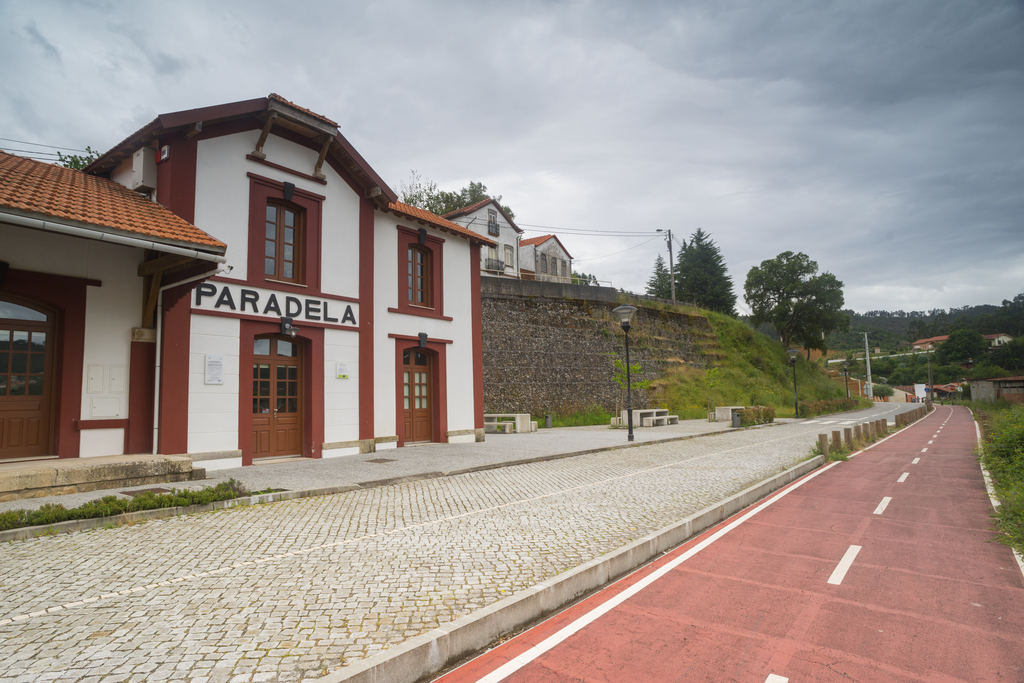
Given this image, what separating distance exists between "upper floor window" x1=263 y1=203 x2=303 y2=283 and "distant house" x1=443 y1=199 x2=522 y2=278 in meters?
24.5

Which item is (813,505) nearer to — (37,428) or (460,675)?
(460,675)

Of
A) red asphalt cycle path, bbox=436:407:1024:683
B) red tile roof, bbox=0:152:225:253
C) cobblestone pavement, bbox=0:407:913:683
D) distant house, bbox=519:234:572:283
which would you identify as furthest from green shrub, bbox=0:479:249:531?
distant house, bbox=519:234:572:283

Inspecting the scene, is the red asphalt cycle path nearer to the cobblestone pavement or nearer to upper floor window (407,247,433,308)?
the cobblestone pavement

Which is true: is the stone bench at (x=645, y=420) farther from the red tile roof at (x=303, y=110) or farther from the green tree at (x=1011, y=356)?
the green tree at (x=1011, y=356)

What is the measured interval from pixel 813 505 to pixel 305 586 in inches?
297

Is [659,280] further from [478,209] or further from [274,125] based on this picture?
[274,125]

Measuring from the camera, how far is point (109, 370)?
34.0 feet

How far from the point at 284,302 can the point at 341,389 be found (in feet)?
8.64

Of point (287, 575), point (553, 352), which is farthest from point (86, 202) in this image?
point (553, 352)

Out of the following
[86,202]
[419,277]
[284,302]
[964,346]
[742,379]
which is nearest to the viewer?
[86,202]

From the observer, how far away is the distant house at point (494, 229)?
1576 inches

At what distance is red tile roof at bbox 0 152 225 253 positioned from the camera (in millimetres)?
8367

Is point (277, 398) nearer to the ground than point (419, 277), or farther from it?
nearer to the ground

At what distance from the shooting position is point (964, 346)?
98.4 meters
